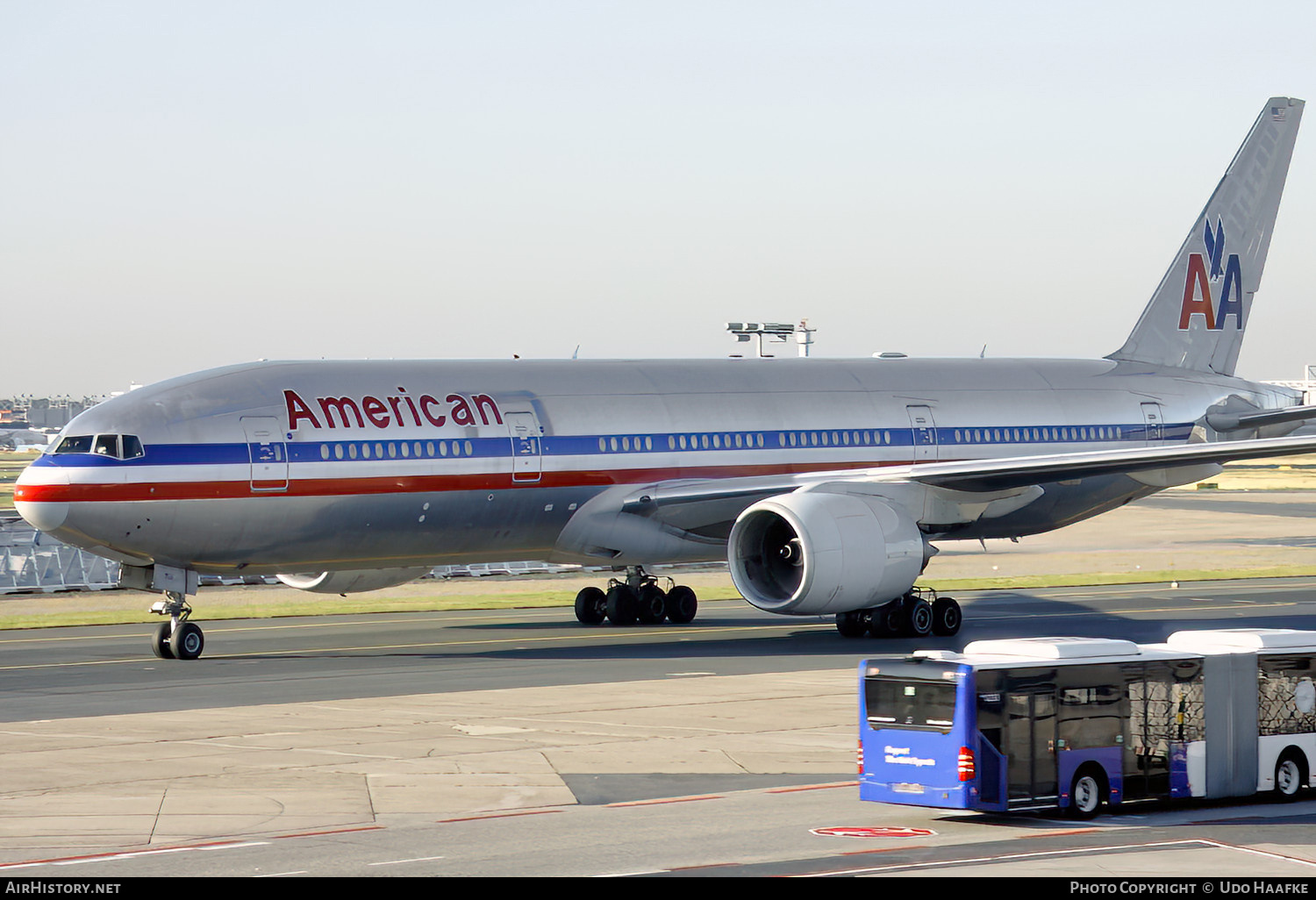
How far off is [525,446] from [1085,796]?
63.6 feet

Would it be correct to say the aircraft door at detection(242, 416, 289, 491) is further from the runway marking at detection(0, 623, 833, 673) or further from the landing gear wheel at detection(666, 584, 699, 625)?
the landing gear wheel at detection(666, 584, 699, 625)

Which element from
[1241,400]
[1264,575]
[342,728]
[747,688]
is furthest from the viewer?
[1264,575]

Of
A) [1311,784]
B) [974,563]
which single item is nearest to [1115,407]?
[974,563]

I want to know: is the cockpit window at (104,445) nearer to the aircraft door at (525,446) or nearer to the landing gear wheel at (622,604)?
→ the aircraft door at (525,446)

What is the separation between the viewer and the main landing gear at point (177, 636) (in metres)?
32.9

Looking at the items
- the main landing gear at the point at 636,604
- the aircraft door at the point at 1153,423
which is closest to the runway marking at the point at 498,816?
the main landing gear at the point at 636,604

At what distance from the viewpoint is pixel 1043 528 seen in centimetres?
4159

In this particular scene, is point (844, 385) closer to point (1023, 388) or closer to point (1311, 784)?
point (1023, 388)

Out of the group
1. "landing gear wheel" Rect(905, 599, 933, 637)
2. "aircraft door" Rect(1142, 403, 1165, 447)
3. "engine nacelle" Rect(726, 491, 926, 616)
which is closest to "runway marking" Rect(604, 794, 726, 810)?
"engine nacelle" Rect(726, 491, 926, 616)

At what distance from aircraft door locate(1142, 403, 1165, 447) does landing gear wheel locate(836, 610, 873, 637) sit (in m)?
10.9

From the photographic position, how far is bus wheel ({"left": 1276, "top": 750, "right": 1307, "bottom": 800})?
19172 mm

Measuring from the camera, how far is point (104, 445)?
103ft

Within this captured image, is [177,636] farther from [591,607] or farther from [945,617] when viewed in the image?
[945,617]

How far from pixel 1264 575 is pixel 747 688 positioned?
29.8 metres
